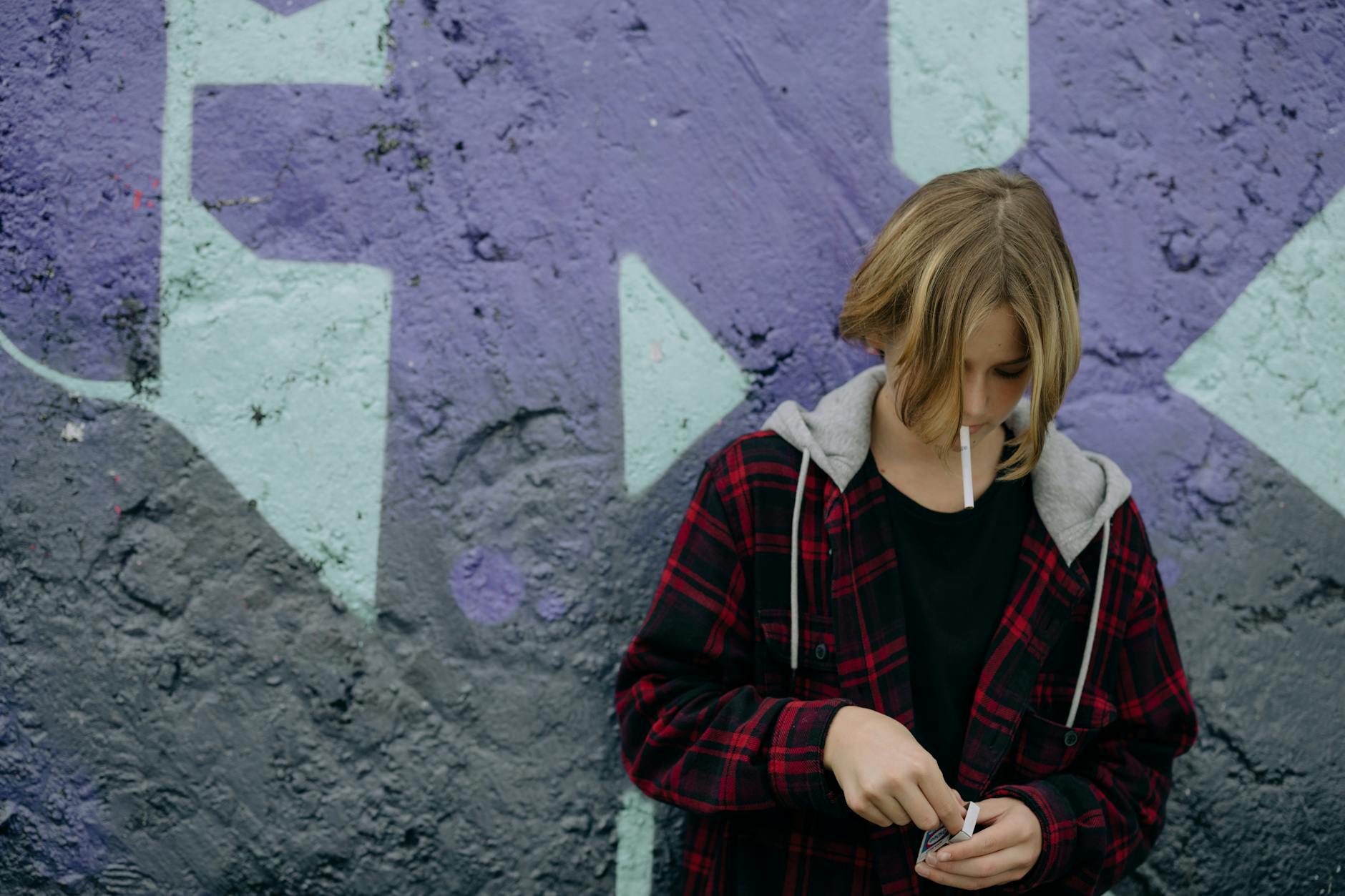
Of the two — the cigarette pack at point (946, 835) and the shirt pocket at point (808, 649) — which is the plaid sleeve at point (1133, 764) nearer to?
the cigarette pack at point (946, 835)

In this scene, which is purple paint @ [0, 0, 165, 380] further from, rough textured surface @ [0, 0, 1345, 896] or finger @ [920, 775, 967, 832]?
finger @ [920, 775, 967, 832]

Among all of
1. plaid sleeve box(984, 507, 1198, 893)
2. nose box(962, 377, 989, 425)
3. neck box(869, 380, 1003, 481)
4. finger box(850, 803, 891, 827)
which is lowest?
plaid sleeve box(984, 507, 1198, 893)

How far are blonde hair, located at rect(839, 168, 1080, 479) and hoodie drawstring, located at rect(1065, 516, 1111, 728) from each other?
0.21 meters

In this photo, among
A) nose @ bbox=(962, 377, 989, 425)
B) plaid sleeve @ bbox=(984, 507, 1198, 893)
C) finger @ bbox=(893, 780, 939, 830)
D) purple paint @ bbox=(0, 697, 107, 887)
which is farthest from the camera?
purple paint @ bbox=(0, 697, 107, 887)

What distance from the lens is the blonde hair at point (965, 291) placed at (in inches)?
52.4

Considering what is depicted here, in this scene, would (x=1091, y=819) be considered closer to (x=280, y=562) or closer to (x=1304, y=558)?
(x=1304, y=558)

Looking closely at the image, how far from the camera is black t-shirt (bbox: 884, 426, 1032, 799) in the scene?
149cm

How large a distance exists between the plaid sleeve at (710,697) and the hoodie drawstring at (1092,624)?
1.34 feet

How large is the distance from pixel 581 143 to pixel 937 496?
89cm

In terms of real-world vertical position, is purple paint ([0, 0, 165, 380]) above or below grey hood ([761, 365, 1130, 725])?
above

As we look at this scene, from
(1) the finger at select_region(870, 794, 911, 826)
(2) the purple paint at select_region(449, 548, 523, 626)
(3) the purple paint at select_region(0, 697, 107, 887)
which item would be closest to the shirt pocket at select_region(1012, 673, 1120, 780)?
(1) the finger at select_region(870, 794, 911, 826)

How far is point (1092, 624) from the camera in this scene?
5.01 ft

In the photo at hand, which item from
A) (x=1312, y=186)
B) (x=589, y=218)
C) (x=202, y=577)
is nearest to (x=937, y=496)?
(x=589, y=218)

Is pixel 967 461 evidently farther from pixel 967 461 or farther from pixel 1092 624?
pixel 1092 624
